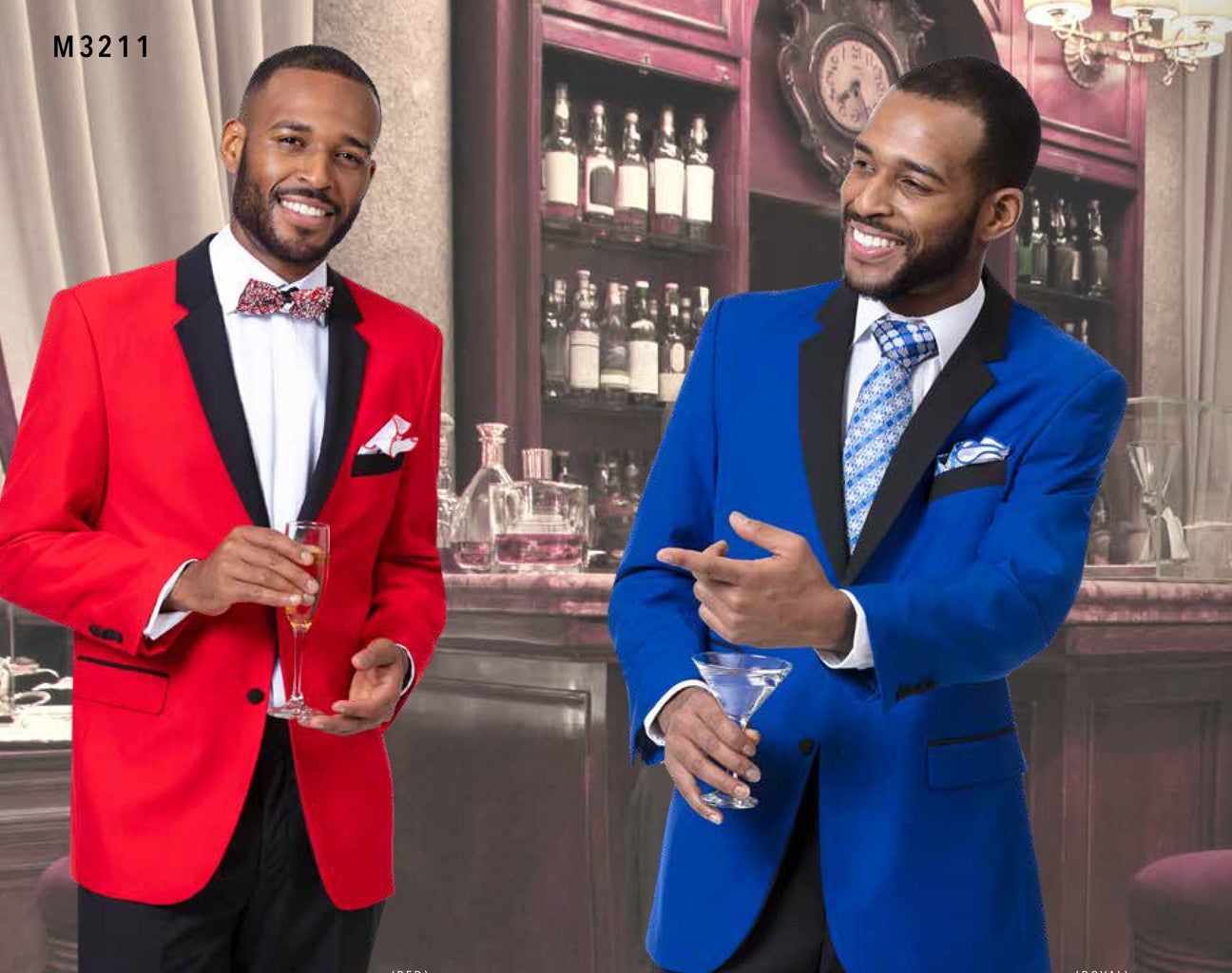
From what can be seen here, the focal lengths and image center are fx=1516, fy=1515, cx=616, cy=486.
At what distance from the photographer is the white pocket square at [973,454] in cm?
135

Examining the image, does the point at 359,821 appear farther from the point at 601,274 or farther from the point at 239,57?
the point at 601,274

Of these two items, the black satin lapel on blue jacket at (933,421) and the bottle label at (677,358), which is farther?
the bottle label at (677,358)

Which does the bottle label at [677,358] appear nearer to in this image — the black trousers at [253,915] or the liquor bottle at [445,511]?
the liquor bottle at [445,511]

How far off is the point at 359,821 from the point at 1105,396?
0.83 metres

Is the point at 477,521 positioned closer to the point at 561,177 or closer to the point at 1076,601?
the point at 1076,601

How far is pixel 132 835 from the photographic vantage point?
145 centimetres

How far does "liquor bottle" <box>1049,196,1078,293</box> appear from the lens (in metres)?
6.11

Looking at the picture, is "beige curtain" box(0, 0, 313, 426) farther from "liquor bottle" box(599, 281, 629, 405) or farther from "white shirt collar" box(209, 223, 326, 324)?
"white shirt collar" box(209, 223, 326, 324)

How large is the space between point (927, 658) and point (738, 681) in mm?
159

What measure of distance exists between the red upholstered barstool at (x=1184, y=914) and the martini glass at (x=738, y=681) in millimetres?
1446

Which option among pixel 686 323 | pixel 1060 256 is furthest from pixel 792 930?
pixel 1060 256

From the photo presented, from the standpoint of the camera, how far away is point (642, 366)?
4586 mm

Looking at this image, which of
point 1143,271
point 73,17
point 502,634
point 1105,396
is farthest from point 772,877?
point 1143,271

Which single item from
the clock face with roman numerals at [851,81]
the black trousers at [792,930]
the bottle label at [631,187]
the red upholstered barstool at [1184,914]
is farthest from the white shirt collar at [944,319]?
the clock face with roman numerals at [851,81]
